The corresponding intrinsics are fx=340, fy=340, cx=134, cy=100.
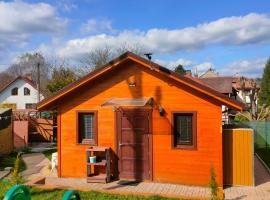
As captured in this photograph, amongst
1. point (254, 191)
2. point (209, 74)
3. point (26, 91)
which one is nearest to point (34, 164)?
point (254, 191)

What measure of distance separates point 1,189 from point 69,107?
3.56 metres

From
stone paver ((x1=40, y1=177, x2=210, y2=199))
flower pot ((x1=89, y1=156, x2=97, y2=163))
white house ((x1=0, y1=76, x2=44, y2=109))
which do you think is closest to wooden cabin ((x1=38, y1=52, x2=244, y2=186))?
stone paver ((x1=40, y1=177, x2=210, y2=199))

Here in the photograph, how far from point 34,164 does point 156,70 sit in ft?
27.2

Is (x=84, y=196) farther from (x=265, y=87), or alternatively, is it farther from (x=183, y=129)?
(x=265, y=87)

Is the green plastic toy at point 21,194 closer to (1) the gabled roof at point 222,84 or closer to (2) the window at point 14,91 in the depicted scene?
(1) the gabled roof at point 222,84

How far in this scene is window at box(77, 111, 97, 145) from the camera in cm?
1227

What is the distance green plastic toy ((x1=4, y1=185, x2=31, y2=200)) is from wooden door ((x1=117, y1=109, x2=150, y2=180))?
5.25 m

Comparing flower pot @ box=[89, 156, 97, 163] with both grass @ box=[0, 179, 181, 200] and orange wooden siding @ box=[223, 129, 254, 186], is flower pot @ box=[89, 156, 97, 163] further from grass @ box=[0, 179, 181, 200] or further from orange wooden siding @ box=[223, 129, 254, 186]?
orange wooden siding @ box=[223, 129, 254, 186]

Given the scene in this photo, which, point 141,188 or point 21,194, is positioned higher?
point 21,194

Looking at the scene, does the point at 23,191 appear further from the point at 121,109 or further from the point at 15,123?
the point at 15,123

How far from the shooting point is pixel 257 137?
21.8m

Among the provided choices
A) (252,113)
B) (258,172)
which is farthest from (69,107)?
(252,113)

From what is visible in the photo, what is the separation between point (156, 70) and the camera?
11.2 metres

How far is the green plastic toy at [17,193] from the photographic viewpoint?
630cm
